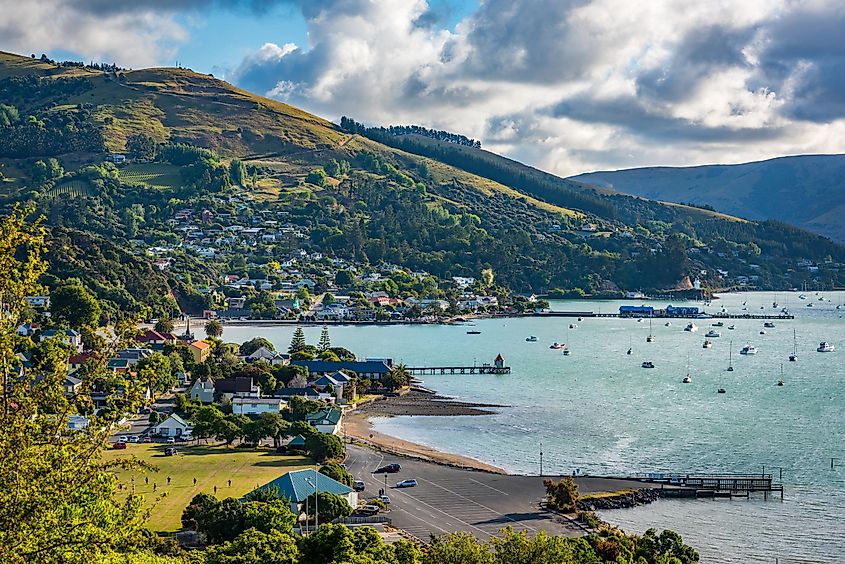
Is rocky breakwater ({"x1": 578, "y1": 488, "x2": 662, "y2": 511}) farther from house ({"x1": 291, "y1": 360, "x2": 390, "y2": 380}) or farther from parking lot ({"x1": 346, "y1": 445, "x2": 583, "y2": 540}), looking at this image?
house ({"x1": 291, "y1": 360, "x2": 390, "y2": 380})

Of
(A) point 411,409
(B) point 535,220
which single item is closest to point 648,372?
(A) point 411,409

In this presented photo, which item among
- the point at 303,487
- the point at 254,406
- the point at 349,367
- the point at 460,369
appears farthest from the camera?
the point at 460,369

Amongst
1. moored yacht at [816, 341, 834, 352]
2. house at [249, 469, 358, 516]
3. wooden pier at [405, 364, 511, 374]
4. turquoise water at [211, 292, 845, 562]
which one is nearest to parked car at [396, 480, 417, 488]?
house at [249, 469, 358, 516]

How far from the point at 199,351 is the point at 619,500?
37.6 meters

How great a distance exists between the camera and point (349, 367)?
6431cm

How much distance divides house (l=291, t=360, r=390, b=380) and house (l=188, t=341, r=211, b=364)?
20.3 feet

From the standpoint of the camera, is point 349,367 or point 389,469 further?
point 349,367

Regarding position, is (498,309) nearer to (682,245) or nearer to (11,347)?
(682,245)

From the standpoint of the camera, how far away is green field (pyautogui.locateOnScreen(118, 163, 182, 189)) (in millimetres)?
164250

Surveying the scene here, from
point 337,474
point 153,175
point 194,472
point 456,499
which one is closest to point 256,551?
point 337,474

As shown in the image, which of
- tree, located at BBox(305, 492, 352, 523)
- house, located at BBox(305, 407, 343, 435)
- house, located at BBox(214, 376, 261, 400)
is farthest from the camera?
house, located at BBox(214, 376, 261, 400)

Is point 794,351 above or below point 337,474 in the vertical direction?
above

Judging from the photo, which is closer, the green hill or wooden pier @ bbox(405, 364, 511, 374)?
wooden pier @ bbox(405, 364, 511, 374)

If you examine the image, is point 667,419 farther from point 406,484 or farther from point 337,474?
point 337,474
